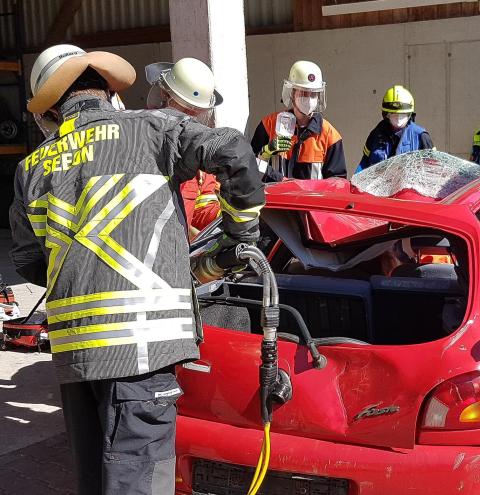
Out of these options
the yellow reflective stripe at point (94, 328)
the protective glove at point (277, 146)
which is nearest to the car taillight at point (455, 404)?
the yellow reflective stripe at point (94, 328)

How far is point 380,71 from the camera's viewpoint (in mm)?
10938

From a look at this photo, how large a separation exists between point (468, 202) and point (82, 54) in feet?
5.35

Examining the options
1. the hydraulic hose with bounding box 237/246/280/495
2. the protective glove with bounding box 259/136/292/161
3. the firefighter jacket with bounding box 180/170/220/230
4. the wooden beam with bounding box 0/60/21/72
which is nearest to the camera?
the hydraulic hose with bounding box 237/246/280/495

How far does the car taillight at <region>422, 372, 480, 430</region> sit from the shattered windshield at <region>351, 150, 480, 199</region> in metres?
1.35

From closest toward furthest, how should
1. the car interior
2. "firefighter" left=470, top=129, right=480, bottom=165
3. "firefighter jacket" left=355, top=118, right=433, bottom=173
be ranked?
the car interior
"firefighter jacket" left=355, top=118, right=433, bottom=173
"firefighter" left=470, top=129, right=480, bottom=165

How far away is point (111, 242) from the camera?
252cm

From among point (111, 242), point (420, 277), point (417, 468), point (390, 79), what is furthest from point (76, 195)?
point (390, 79)

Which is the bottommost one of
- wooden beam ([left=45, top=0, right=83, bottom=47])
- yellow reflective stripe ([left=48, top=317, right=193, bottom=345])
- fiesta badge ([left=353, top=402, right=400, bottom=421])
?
fiesta badge ([left=353, top=402, right=400, bottom=421])

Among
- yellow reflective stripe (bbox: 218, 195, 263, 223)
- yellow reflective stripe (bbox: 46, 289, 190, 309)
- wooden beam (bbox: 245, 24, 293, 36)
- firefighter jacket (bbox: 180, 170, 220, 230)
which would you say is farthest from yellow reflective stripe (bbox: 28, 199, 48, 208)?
wooden beam (bbox: 245, 24, 293, 36)

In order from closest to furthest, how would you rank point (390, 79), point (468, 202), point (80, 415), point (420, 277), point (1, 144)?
point (80, 415), point (468, 202), point (420, 277), point (390, 79), point (1, 144)

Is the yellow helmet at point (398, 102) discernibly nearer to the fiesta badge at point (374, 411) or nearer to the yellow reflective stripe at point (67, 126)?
the fiesta badge at point (374, 411)

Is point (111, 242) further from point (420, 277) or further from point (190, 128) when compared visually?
point (420, 277)

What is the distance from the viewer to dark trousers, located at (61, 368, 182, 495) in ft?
8.32

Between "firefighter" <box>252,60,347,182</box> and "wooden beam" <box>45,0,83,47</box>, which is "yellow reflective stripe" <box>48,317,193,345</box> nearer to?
"firefighter" <box>252,60,347,182</box>
